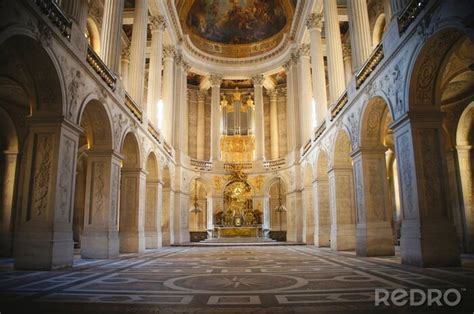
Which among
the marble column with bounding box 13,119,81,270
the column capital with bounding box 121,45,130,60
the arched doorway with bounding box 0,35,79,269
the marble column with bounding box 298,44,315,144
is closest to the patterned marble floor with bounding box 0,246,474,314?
the marble column with bounding box 13,119,81,270

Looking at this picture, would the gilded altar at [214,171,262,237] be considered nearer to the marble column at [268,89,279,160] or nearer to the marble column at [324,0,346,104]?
the marble column at [268,89,279,160]

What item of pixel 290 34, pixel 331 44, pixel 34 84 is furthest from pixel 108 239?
pixel 290 34

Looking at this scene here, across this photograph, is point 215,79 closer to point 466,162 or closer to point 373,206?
point 466,162

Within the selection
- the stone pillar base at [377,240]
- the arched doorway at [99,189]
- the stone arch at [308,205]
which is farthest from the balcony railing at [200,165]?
the stone pillar base at [377,240]

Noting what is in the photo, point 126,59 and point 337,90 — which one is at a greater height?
point 126,59

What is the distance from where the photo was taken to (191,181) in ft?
91.0

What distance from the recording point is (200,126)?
111ft

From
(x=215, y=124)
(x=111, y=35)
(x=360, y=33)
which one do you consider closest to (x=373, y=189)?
(x=360, y=33)

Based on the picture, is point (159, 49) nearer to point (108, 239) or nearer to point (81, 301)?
point (108, 239)

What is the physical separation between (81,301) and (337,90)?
46.7 feet

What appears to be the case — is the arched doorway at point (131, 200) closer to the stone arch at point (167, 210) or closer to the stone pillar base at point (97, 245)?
the stone pillar base at point (97, 245)

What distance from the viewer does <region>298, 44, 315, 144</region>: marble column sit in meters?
23.6

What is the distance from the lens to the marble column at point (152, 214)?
1906cm

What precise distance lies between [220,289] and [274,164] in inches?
886
